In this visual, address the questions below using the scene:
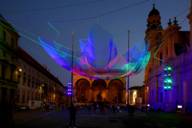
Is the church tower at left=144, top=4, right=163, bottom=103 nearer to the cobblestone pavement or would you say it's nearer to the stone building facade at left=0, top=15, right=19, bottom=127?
the stone building facade at left=0, top=15, right=19, bottom=127

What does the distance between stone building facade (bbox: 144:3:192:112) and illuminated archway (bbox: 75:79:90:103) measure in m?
34.7

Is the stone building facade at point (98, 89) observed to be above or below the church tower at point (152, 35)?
below

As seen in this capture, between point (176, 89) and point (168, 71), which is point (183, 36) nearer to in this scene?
point (176, 89)

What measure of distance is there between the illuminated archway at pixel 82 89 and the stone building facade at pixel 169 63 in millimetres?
34690

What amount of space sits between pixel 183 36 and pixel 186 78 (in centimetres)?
1835

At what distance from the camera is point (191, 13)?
59219 millimetres

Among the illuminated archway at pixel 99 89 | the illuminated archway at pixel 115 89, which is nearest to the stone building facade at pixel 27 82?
the illuminated archway at pixel 99 89

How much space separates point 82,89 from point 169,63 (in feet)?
213

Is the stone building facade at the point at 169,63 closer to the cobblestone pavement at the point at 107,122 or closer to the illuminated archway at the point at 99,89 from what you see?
the cobblestone pavement at the point at 107,122

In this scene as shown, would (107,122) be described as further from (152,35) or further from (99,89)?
(99,89)

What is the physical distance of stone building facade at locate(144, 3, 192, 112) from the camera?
61.4 metres

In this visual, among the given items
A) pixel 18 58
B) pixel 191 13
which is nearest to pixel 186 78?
pixel 191 13

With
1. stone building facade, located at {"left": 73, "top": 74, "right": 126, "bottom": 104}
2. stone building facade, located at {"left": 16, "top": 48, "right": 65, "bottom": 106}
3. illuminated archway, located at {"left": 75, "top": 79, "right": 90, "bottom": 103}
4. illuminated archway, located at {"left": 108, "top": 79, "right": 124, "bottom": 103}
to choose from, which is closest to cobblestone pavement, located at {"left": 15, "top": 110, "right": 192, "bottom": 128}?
stone building facade, located at {"left": 16, "top": 48, "right": 65, "bottom": 106}

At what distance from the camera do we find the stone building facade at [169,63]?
61438mm
